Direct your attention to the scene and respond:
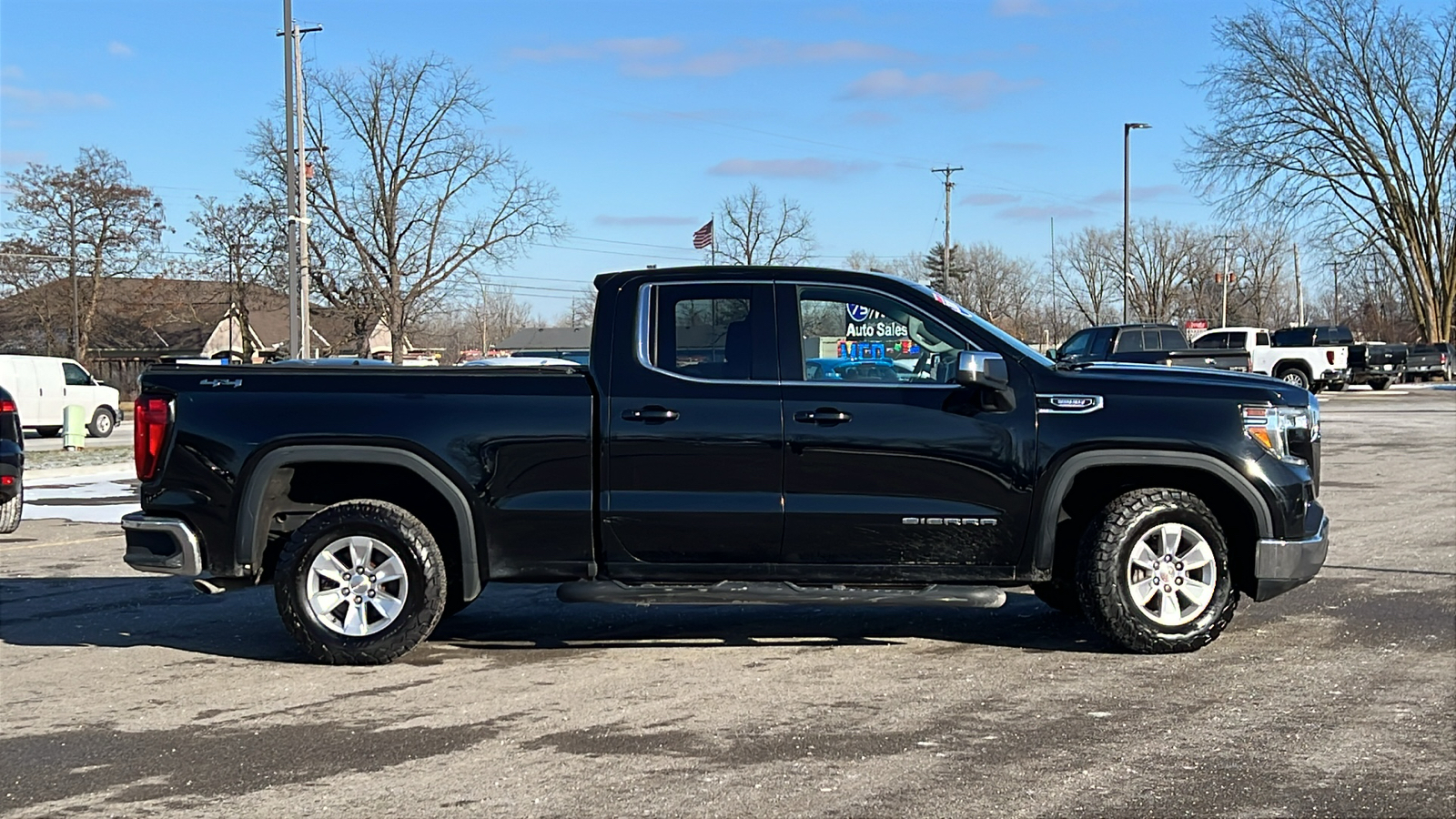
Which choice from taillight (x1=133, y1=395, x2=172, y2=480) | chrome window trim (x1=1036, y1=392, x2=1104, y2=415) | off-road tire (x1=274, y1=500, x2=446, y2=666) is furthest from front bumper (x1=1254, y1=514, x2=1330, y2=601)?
taillight (x1=133, y1=395, x2=172, y2=480)

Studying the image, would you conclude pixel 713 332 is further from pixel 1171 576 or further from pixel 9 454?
pixel 9 454

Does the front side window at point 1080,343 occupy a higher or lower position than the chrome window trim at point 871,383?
higher

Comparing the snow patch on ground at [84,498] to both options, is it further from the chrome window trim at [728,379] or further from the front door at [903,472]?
the front door at [903,472]

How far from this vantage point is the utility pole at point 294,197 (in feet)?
82.5

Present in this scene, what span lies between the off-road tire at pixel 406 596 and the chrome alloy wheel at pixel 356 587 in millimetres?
25

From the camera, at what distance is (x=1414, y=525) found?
35.4 ft

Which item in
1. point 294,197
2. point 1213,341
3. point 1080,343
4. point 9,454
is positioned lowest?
point 9,454

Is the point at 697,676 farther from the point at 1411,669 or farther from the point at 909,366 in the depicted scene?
the point at 1411,669

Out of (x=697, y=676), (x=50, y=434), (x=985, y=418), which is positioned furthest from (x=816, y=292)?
(x=50, y=434)

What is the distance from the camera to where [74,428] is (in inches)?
907

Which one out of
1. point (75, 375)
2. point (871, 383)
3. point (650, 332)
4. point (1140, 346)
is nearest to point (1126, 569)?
point (871, 383)

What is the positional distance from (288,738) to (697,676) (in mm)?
1843

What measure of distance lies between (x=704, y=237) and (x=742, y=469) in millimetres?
34287

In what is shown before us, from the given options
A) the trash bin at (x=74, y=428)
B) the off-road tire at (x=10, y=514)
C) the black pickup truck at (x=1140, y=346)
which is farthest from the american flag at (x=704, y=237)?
Answer: the off-road tire at (x=10, y=514)
